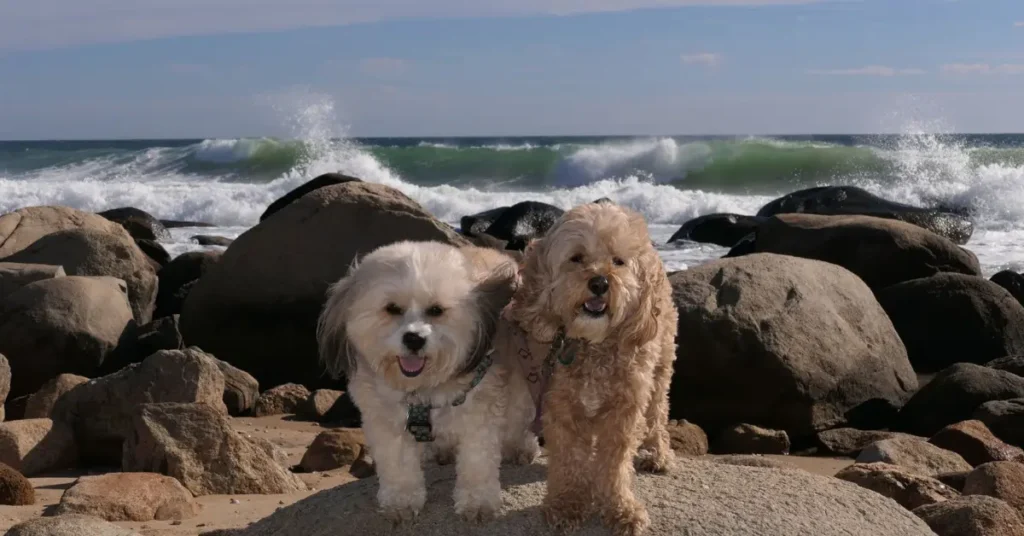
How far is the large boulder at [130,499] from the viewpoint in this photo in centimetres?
639

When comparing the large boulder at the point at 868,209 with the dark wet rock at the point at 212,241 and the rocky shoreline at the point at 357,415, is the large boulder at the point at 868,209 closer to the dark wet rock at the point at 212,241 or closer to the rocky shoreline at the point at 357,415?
the rocky shoreline at the point at 357,415

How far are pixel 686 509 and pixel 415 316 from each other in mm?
1503

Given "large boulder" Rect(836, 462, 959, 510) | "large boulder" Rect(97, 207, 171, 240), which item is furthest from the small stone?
"large boulder" Rect(97, 207, 171, 240)

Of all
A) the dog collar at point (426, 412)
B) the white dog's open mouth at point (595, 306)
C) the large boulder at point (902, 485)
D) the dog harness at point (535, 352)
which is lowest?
the large boulder at point (902, 485)

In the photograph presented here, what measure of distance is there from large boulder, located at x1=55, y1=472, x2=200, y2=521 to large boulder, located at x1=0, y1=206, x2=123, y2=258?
1024 cm

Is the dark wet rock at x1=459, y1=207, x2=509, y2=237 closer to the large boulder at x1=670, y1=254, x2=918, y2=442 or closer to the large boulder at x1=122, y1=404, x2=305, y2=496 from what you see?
the large boulder at x1=670, y1=254, x2=918, y2=442

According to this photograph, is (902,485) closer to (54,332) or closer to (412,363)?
(412,363)

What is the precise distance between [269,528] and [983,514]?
367 centimetres

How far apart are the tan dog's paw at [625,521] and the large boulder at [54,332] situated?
27.1ft

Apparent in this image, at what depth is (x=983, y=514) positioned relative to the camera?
6.02m

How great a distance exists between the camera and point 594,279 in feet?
14.1

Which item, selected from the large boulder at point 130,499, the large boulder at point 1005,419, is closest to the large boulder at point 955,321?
the large boulder at point 1005,419

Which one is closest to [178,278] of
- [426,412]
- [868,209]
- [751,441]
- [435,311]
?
[751,441]

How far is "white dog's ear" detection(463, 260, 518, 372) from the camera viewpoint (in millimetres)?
4566
